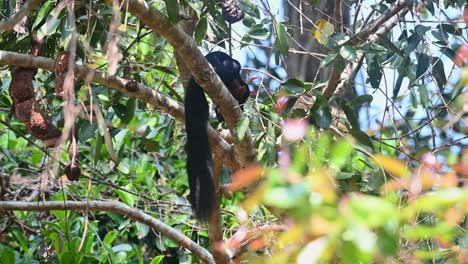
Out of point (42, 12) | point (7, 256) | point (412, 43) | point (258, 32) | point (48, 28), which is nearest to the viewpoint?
point (48, 28)

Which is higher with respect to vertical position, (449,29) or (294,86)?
(449,29)

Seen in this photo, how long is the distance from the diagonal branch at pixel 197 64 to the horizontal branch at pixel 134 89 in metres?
0.15

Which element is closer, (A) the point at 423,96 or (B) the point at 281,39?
(B) the point at 281,39

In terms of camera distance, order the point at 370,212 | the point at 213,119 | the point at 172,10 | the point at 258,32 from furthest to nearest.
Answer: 1. the point at 213,119
2. the point at 258,32
3. the point at 172,10
4. the point at 370,212

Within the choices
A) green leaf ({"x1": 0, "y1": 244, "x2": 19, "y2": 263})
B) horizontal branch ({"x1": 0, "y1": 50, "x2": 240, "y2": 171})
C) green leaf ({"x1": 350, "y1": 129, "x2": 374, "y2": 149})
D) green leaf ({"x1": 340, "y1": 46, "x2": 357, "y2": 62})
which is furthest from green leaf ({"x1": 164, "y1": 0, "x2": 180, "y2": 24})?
green leaf ({"x1": 0, "y1": 244, "x2": 19, "y2": 263})

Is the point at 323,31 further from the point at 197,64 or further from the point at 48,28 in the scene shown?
the point at 48,28

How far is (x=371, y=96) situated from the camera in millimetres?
3025

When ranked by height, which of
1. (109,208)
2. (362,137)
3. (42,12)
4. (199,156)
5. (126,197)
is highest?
(42,12)

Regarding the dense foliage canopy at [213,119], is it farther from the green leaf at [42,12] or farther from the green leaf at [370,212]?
the green leaf at [370,212]

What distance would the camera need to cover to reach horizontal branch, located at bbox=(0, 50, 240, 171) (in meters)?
2.77

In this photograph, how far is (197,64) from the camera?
277cm

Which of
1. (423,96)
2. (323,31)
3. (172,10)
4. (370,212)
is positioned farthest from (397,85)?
(370,212)

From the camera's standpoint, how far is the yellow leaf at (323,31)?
9.93 feet

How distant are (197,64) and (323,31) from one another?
551 millimetres
